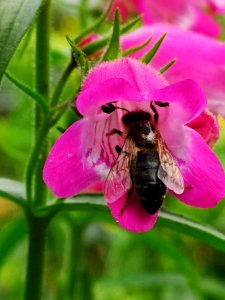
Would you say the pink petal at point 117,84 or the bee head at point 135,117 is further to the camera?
the bee head at point 135,117

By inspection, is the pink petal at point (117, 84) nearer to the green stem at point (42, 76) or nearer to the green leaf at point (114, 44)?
the green leaf at point (114, 44)

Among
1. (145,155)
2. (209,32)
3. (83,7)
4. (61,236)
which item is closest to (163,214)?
(145,155)

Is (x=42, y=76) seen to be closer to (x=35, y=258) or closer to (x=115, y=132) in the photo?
(x=115, y=132)

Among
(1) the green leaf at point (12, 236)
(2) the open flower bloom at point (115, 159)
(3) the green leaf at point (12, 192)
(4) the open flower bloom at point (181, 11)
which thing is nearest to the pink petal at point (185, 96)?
(2) the open flower bloom at point (115, 159)

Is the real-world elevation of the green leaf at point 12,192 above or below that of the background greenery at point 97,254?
above

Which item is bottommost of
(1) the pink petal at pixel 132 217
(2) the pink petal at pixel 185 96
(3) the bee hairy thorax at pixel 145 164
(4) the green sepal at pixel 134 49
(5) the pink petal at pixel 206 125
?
(1) the pink petal at pixel 132 217

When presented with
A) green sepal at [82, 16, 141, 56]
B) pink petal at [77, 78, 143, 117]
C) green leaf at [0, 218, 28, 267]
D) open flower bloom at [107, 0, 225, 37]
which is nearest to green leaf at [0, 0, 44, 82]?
pink petal at [77, 78, 143, 117]

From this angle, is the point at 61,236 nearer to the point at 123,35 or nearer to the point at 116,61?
the point at 123,35
